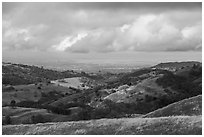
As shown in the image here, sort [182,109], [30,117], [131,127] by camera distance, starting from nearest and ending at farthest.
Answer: [131,127] < [182,109] < [30,117]

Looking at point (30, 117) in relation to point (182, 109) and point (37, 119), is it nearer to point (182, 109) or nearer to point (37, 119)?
point (37, 119)

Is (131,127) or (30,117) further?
(30,117)

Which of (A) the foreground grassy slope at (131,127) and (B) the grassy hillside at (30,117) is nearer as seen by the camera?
(A) the foreground grassy slope at (131,127)

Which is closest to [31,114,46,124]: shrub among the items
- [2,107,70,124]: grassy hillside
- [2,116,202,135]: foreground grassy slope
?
[2,107,70,124]: grassy hillside

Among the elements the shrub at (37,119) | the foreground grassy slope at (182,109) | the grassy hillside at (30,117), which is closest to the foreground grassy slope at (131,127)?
the foreground grassy slope at (182,109)

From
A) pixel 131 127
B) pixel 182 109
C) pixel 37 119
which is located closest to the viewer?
pixel 131 127

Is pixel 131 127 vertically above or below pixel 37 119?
above

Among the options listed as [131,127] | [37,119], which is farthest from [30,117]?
[131,127]

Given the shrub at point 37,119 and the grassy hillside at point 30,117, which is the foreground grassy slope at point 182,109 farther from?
the shrub at point 37,119

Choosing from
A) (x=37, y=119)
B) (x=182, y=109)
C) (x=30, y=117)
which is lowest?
(x=30, y=117)
